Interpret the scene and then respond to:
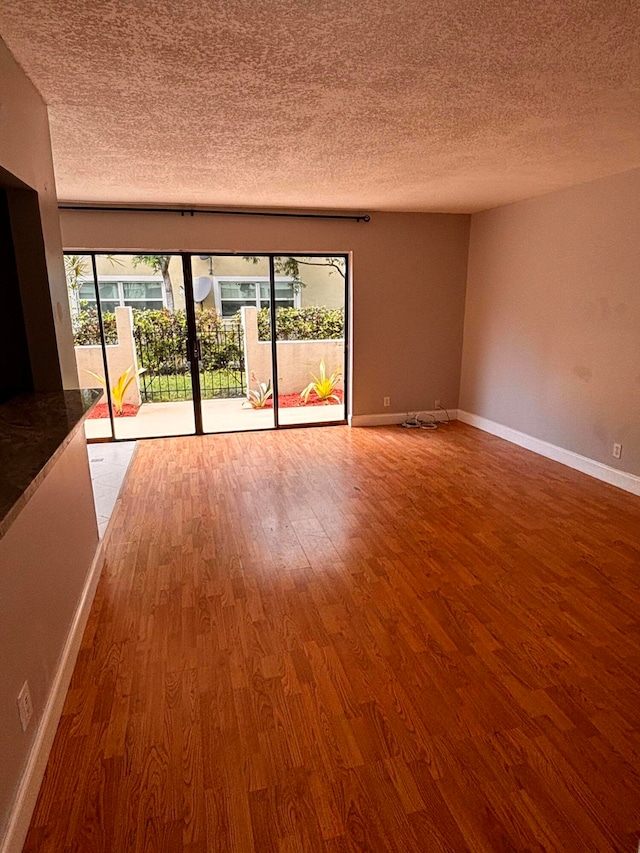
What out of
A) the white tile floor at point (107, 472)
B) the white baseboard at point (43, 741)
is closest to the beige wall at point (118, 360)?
the white tile floor at point (107, 472)

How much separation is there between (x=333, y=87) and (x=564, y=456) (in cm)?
371

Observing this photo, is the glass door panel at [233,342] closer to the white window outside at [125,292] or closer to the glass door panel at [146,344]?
the glass door panel at [146,344]

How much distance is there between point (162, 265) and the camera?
204 inches

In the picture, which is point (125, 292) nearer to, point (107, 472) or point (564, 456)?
point (107, 472)

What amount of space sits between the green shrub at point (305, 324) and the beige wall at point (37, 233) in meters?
3.37

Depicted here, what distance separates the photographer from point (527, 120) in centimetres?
256

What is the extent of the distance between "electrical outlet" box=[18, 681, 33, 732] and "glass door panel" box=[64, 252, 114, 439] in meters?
3.59

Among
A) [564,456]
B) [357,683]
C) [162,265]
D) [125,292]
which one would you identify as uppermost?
[162,265]

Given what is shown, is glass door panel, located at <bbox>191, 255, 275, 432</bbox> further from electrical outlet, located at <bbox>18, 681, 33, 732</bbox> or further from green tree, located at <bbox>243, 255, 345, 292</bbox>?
electrical outlet, located at <bbox>18, 681, 33, 732</bbox>

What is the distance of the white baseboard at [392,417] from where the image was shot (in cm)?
589

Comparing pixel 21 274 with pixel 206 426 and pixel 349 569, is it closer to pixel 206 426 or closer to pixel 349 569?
pixel 349 569

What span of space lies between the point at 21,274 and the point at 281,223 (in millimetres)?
3509

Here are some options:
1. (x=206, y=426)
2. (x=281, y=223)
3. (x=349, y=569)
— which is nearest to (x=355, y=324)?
(x=281, y=223)

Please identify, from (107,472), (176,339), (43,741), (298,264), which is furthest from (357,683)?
(298,264)
